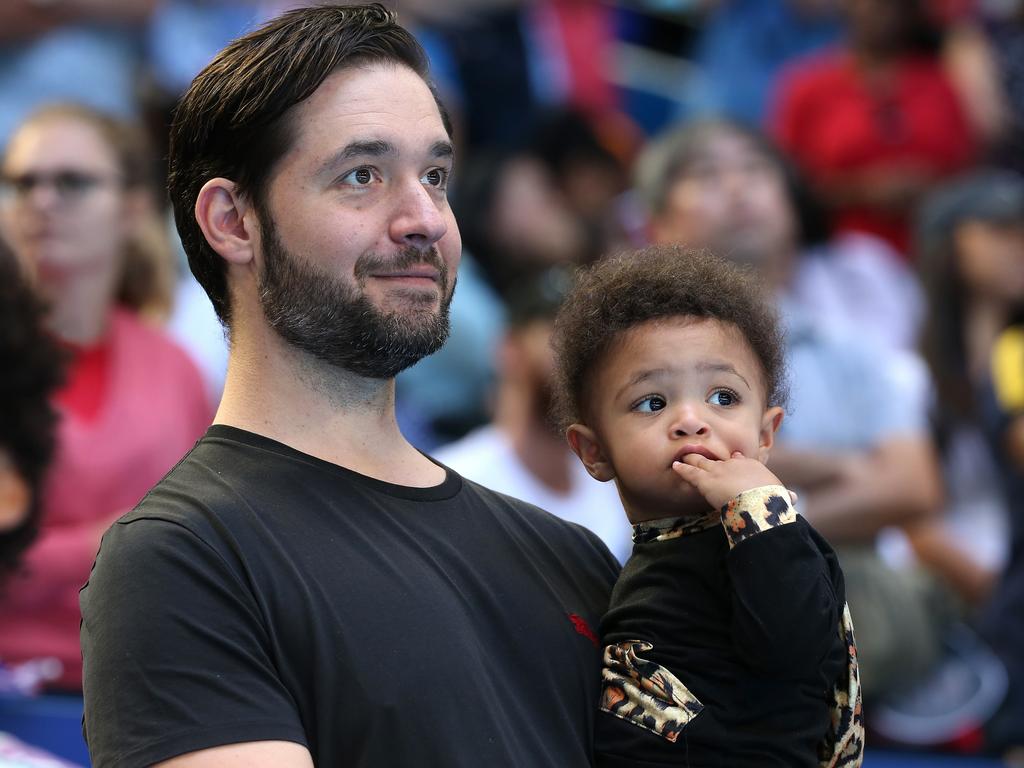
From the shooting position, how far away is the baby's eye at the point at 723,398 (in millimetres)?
2482

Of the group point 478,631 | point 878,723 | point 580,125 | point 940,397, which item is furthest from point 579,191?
point 478,631

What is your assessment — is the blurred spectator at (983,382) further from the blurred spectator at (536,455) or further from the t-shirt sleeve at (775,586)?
the t-shirt sleeve at (775,586)

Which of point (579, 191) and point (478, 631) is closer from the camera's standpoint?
point (478, 631)

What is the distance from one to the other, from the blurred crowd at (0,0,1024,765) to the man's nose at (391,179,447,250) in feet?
3.79

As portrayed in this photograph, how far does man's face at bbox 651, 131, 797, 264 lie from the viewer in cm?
536

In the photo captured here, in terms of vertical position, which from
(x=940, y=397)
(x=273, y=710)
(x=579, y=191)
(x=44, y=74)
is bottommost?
(x=273, y=710)

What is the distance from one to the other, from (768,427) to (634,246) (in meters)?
3.30

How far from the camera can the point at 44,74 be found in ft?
21.0

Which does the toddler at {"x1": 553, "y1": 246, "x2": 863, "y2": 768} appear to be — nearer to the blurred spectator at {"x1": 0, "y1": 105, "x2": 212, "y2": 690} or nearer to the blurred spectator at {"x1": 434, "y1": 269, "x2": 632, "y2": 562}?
the blurred spectator at {"x1": 0, "y1": 105, "x2": 212, "y2": 690}

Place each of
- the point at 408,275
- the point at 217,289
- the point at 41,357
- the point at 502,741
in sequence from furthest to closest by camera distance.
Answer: the point at 41,357
the point at 217,289
the point at 408,275
the point at 502,741

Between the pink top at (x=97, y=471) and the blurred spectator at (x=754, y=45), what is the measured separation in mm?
4132

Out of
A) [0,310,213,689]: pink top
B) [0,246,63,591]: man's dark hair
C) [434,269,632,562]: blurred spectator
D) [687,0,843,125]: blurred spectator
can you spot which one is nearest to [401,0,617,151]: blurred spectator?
[687,0,843,125]: blurred spectator

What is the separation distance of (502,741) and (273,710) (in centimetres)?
36

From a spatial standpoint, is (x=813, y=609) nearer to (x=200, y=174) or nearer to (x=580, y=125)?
(x=200, y=174)
